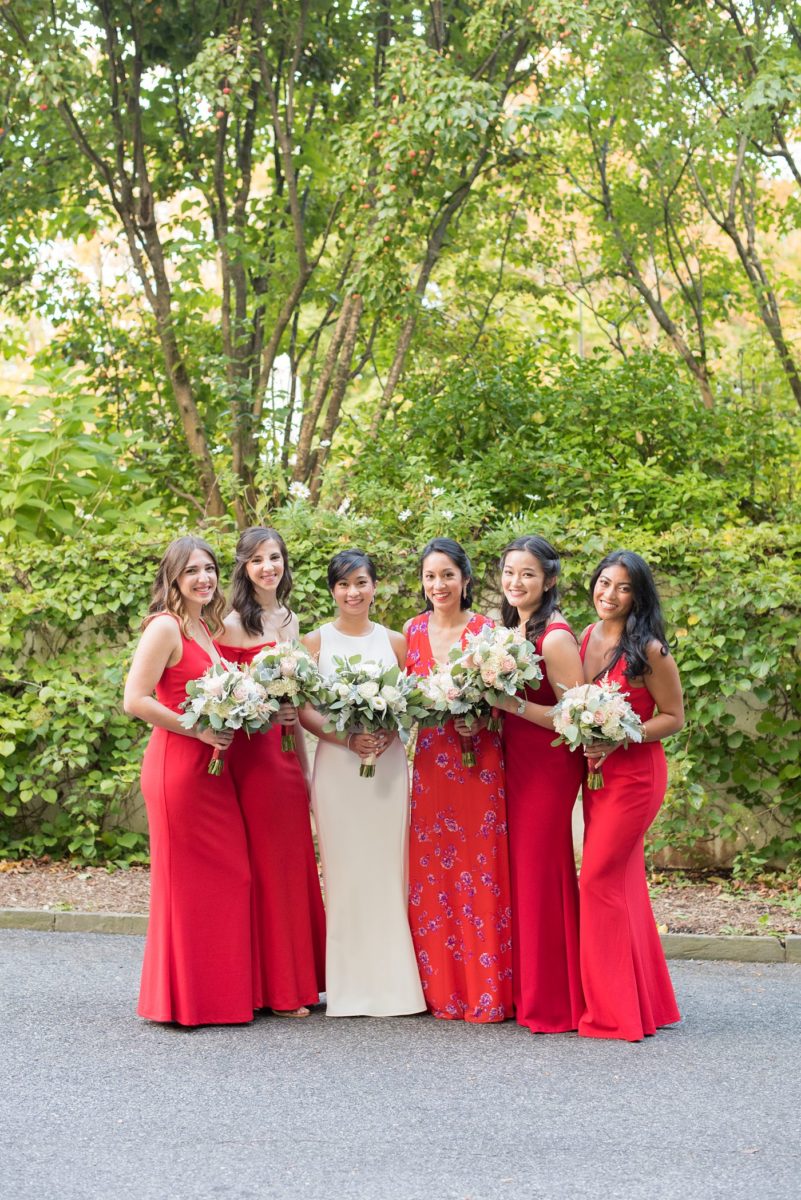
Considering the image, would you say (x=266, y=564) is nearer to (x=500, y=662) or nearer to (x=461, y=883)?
(x=500, y=662)

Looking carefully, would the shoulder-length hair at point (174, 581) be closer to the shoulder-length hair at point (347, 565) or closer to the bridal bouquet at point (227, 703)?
the bridal bouquet at point (227, 703)

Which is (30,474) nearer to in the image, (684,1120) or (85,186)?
(85,186)

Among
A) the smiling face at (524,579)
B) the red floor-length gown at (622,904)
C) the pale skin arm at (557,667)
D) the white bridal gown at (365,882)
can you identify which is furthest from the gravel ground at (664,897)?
the smiling face at (524,579)

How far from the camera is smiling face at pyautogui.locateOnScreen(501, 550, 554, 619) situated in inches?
234

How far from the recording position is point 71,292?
13570mm

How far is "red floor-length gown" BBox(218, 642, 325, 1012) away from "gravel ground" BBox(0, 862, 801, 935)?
2.60m

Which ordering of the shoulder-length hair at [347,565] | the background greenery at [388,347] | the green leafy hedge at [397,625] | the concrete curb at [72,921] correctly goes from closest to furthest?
1. the shoulder-length hair at [347,565]
2. the concrete curb at [72,921]
3. the green leafy hedge at [397,625]
4. the background greenery at [388,347]

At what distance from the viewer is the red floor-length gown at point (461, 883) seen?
232 inches

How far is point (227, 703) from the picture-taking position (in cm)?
570

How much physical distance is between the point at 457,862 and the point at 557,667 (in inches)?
40.8

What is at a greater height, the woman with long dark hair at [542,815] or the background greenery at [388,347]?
the background greenery at [388,347]

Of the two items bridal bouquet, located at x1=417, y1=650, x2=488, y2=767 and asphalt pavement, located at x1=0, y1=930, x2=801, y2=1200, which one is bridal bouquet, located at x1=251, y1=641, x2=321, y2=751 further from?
asphalt pavement, located at x1=0, y1=930, x2=801, y2=1200

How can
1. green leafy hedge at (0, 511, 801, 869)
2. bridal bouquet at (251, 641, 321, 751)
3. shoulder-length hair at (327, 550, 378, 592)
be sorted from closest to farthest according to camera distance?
bridal bouquet at (251, 641, 321, 751) → shoulder-length hair at (327, 550, 378, 592) → green leafy hedge at (0, 511, 801, 869)

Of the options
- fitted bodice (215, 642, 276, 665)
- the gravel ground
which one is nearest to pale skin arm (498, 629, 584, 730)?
fitted bodice (215, 642, 276, 665)
